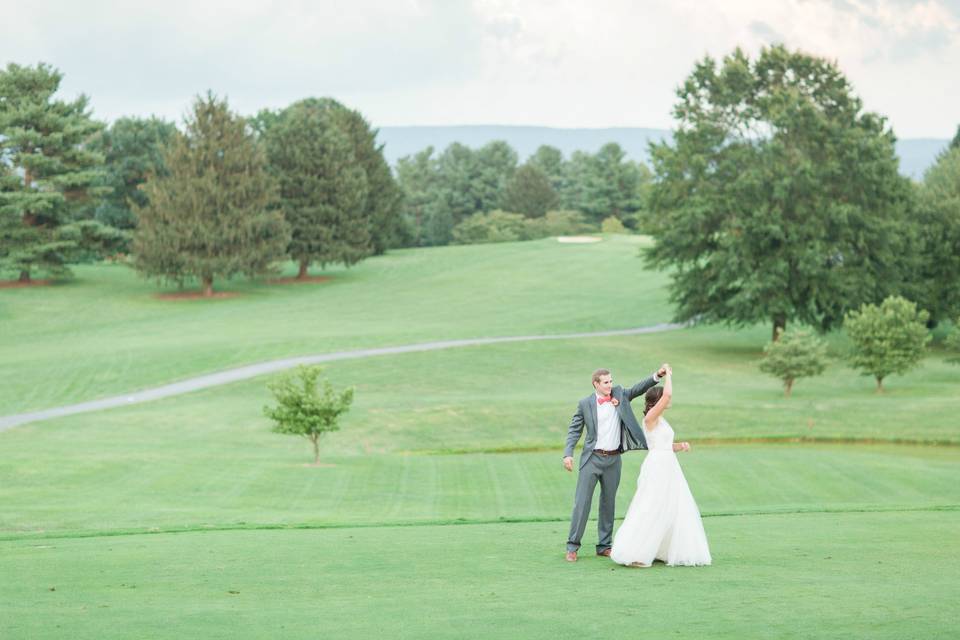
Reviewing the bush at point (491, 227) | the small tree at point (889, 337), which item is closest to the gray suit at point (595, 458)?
the small tree at point (889, 337)

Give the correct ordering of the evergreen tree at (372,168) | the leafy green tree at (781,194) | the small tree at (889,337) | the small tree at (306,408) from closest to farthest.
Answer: the small tree at (306,408) → the small tree at (889,337) → the leafy green tree at (781,194) → the evergreen tree at (372,168)

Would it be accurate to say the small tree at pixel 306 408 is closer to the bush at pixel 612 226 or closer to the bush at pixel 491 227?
the bush at pixel 491 227

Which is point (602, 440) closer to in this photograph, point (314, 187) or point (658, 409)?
point (658, 409)

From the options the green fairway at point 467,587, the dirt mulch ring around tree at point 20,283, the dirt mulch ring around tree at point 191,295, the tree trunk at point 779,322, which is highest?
the green fairway at point 467,587

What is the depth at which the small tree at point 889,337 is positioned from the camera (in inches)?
1574

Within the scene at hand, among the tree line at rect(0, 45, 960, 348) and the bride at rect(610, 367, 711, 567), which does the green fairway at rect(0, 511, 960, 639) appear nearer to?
the bride at rect(610, 367, 711, 567)

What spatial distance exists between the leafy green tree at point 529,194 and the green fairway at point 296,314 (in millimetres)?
46681

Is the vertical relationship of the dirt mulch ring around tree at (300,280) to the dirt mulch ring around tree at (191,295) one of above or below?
above

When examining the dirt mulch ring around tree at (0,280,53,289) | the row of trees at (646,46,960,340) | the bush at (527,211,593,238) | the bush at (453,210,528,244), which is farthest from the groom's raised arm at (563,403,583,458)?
the bush at (527,211,593,238)

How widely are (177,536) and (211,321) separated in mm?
47791

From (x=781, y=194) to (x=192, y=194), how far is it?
3477 centimetres

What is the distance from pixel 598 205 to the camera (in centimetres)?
14250

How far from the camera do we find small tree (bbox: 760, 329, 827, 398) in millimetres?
38562

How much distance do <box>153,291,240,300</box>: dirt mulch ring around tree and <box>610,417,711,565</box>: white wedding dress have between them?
62.0 metres
